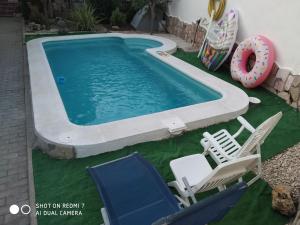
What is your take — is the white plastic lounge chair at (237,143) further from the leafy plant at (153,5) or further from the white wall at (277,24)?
the leafy plant at (153,5)

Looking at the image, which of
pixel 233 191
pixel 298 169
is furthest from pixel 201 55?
pixel 233 191

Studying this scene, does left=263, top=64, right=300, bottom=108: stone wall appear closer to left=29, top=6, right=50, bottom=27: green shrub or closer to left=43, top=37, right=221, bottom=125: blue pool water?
left=43, top=37, right=221, bottom=125: blue pool water

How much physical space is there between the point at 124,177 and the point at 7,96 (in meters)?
3.62

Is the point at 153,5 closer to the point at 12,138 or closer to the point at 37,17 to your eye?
the point at 37,17

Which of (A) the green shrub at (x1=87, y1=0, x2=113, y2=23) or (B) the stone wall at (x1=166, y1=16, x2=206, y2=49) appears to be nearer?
(B) the stone wall at (x1=166, y1=16, x2=206, y2=49)

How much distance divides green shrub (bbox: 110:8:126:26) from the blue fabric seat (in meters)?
8.97

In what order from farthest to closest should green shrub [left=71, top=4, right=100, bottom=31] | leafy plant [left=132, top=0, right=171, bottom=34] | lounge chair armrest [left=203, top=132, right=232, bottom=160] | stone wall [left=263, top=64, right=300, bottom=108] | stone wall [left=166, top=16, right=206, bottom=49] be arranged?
1. green shrub [left=71, top=4, right=100, bottom=31]
2. leafy plant [left=132, top=0, right=171, bottom=34]
3. stone wall [left=166, top=16, right=206, bottom=49]
4. stone wall [left=263, top=64, right=300, bottom=108]
5. lounge chair armrest [left=203, top=132, right=232, bottom=160]

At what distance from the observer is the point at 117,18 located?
10836mm

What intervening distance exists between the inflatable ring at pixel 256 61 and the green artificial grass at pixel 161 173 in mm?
Result: 1203

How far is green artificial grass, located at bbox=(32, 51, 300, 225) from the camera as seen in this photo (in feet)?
9.03

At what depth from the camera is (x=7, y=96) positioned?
5.17 meters

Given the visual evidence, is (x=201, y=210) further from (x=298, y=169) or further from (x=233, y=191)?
(x=298, y=169)

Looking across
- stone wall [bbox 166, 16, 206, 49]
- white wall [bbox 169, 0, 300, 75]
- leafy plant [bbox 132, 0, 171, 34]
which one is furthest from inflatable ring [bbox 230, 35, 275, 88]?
leafy plant [bbox 132, 0, 171, 34]

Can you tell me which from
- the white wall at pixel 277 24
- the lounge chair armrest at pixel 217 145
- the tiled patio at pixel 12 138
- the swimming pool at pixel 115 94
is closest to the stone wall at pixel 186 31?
the swimming pool at pixel 115 94
